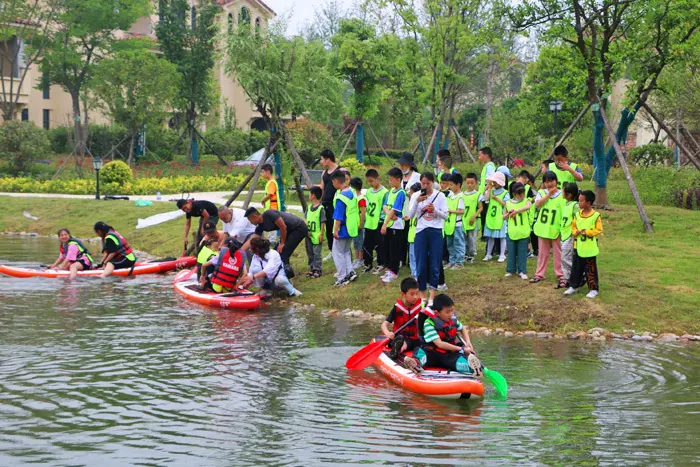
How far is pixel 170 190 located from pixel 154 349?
24487 millimetres

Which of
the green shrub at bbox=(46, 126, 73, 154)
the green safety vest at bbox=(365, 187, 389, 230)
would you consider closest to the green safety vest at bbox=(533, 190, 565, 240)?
the green safety vest at bbox=(365, 187, 389, 230)

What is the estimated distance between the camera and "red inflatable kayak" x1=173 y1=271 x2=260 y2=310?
1534 cm

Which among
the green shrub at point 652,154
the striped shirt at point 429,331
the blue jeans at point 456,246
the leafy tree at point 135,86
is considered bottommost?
the striped shirt at point 429,331

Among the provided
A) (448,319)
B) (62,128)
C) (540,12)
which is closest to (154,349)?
(448,319)

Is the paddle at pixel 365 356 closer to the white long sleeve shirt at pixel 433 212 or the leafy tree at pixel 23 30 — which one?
the white long sleeve shirt at pixel 433 212

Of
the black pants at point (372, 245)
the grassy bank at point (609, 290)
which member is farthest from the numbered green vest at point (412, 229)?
the black pants at point (372, 245)

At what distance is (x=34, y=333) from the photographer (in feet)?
43.1

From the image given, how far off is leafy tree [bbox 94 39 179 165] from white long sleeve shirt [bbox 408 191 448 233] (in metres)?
30.2

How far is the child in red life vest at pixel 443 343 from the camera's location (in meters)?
10.1

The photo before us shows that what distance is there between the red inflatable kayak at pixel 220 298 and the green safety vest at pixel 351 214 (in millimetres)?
1991

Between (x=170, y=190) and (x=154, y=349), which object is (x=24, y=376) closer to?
(x=154, y=349)

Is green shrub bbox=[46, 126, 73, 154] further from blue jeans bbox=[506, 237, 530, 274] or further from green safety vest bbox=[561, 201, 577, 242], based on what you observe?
green safety vest bbox=[561, 201, 577, 242]

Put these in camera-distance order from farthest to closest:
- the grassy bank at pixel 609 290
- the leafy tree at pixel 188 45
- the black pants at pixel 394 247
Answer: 1. the leafy tree at pixel 188 45
2. the black pants at pixel 394 247
3. the grassy bank at pixel 609 290

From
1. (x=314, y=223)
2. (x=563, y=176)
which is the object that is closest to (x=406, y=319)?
(x=314, y=223)
